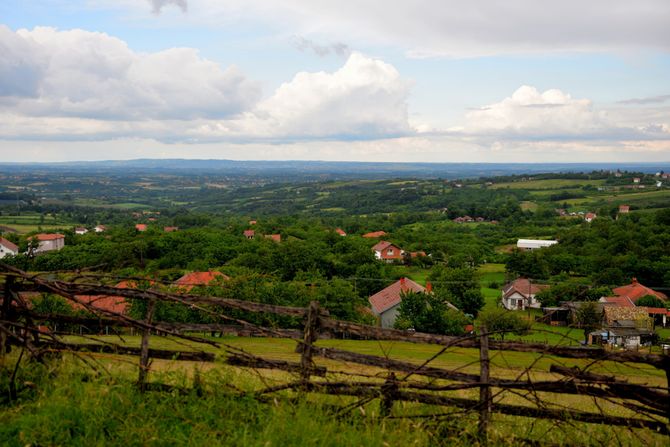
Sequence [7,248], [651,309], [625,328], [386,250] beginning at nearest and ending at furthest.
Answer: [625,328] < [651,309] < [386,250] < [7,248]

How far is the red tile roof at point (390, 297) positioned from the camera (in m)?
41.4

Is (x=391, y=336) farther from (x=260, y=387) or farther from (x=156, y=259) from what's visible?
(x=156, y=259)

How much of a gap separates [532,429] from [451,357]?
66.0ft

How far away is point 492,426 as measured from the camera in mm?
4551

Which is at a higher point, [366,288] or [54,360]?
[54,360]

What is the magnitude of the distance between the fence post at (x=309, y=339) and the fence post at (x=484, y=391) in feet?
4.55

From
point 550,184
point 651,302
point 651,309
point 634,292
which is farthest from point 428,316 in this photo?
point 550,184

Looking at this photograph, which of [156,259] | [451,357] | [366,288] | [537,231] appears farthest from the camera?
[537,231]

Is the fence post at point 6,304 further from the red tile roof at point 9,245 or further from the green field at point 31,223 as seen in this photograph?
the green field at point 31,223

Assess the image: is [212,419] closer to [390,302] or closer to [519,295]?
[390,302]

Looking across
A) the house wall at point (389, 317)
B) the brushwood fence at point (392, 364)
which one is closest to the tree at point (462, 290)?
the house wall at point (389, 317)

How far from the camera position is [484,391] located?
4.54 metres

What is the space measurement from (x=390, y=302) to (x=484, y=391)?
37.5 m

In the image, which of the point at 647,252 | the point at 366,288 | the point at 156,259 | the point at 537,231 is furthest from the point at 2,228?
the point at 647,252
